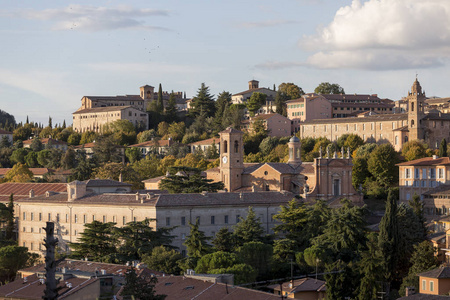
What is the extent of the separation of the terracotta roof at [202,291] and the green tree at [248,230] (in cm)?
1305

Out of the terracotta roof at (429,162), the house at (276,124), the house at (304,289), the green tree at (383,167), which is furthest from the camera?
the house at (276,124)

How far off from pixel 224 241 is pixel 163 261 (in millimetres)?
4820

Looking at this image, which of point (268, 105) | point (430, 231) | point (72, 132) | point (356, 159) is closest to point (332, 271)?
point (430, 231)

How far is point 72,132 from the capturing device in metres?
122

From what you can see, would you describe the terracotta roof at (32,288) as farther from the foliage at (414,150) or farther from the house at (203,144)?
the house at (203,144)

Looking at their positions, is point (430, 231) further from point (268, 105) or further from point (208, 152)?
point (268, 105)

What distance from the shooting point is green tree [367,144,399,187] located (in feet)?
250

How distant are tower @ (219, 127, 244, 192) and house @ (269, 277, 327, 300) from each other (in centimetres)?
2157

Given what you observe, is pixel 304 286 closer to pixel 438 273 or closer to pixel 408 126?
pixel 438 273

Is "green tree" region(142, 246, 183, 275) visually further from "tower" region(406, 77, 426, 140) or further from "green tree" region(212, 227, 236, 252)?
"tower" region(406, 77, 426, 140)

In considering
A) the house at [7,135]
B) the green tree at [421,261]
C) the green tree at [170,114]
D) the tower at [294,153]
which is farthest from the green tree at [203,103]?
the green tree at [421,261]

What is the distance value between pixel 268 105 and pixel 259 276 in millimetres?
63089

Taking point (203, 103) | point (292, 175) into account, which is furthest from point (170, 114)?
point (292, 175)

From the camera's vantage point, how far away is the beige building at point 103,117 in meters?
117
